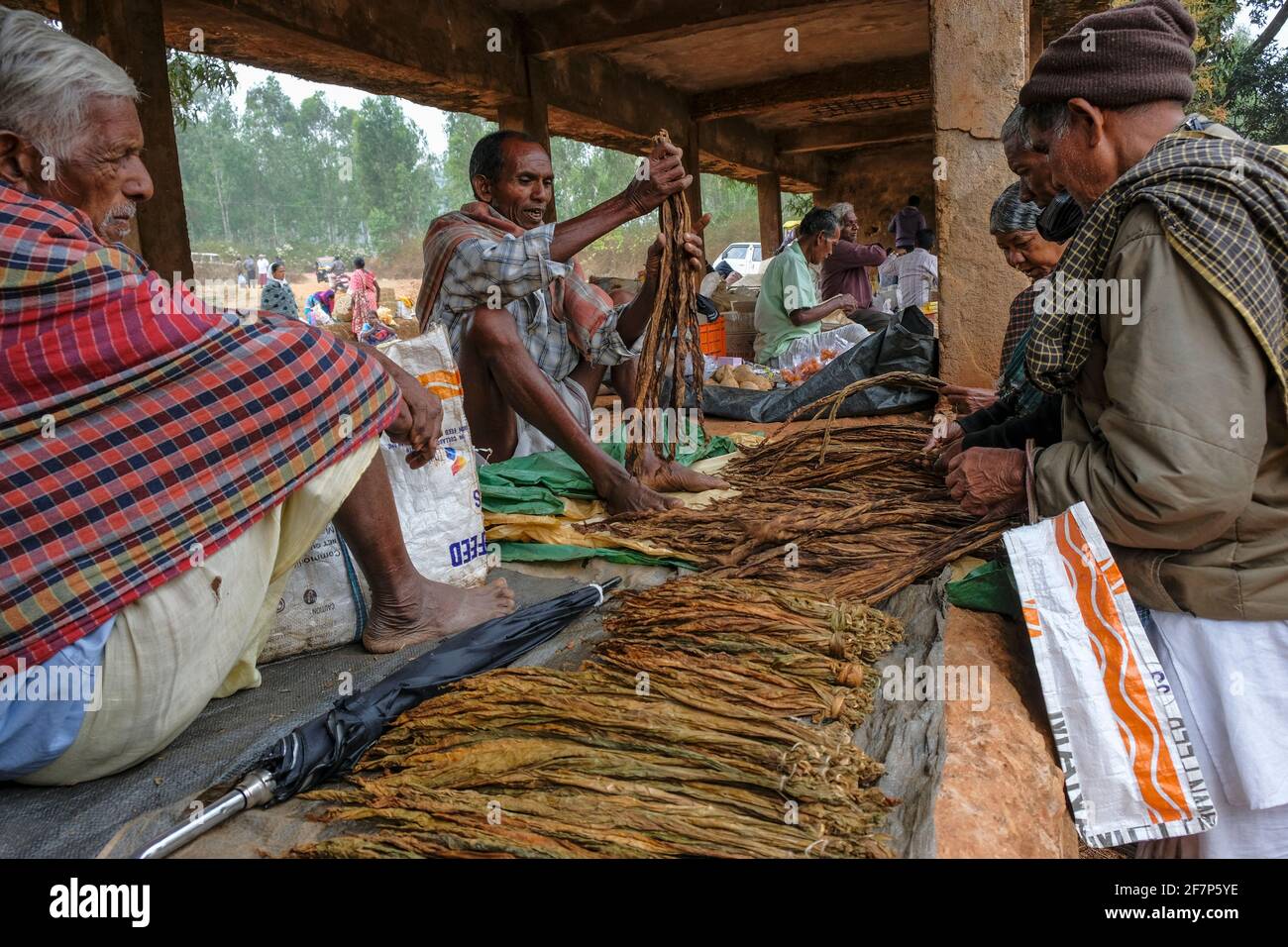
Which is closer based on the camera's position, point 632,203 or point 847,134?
point 632,203

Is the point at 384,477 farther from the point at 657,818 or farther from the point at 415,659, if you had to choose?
the point at 657,818

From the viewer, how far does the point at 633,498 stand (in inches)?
142

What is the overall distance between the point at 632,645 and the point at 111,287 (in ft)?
4.41

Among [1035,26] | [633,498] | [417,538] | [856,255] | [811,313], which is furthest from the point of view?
[856,255]

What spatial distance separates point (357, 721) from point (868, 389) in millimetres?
4156

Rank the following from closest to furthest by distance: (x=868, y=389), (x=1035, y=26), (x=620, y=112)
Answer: (x=868, y=389) → (x=1035, y=26) → (x=620, y=112)

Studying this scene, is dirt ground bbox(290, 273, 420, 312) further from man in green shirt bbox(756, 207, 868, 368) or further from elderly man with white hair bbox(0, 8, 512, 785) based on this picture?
elderly man with white hair bbox(0, 8, 512, 785)

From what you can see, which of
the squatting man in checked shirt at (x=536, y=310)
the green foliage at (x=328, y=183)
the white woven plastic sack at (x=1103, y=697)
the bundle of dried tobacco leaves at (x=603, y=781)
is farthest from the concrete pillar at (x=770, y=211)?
the green foliage at (x=328, y=183)

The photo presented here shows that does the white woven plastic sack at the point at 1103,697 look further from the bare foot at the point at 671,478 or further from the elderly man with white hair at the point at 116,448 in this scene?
the bare foot at the point at 671,478

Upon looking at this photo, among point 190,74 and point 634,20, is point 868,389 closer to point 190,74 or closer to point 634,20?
point 634,20

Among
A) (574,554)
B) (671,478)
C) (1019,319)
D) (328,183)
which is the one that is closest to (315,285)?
(328,183)

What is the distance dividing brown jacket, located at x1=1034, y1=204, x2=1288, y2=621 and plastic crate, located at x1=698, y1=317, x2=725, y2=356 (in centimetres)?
590

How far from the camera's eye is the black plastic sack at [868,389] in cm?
533

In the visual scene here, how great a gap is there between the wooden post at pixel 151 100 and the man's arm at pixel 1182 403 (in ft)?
14.5
